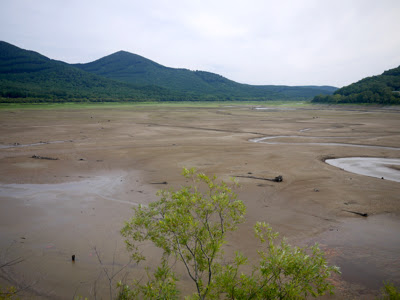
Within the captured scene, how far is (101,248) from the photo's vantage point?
30.3 ft

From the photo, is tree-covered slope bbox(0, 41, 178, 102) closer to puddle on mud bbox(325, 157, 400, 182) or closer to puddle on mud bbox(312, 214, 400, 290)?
puddle on mud bbox(325, 157, 400, 182)

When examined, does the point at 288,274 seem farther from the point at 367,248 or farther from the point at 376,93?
the point at 376,93

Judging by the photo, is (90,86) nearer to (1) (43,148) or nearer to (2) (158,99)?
(2) (158,99)

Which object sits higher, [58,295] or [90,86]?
[90,86]

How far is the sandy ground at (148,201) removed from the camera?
26.4ft

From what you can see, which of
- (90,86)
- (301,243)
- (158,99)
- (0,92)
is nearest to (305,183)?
(301,243)

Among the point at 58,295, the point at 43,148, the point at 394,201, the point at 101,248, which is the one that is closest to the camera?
the point at 58,295

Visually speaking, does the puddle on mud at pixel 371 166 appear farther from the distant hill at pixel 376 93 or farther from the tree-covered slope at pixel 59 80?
the tree-covered slope at pixel 59 80

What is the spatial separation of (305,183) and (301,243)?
693cm

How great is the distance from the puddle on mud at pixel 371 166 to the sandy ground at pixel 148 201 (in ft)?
3.57

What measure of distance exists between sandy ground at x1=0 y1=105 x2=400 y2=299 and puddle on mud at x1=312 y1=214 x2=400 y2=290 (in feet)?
0.12

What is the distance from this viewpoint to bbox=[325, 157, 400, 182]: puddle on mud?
17844 mm

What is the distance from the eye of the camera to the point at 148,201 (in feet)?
43.6

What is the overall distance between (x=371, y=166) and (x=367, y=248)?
12.8 m
